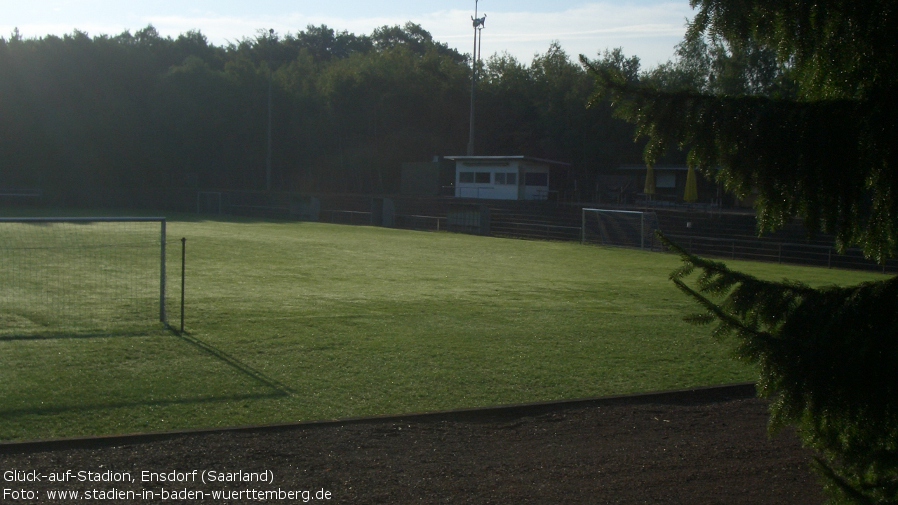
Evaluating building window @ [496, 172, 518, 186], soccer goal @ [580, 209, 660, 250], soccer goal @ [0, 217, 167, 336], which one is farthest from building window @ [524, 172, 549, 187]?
soccer goal @ [0, 217, 167, 336]

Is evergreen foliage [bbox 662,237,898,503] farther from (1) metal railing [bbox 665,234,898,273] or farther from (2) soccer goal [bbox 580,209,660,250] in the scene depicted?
(2) soccer goal [bbox 580,209,660,250]

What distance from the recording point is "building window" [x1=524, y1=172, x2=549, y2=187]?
50438 millimetres

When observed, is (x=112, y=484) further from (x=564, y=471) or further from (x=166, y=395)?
(x=564, y=471)

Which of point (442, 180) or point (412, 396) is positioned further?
point (442, 180)

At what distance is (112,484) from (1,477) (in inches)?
30.2

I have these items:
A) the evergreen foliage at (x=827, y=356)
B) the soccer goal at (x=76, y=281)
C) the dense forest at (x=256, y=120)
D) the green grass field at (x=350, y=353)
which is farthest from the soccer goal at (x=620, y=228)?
the evergreen foliage at (x=827, y=356)

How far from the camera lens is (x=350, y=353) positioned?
9.99 metres

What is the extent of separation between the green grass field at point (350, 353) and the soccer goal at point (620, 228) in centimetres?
1288

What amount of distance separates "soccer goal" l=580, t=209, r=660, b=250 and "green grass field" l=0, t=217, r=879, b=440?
1288cm

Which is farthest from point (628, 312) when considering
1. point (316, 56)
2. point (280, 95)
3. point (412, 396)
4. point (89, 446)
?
point (316, 56)

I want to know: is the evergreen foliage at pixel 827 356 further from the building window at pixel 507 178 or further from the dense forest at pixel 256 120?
the dense forest at pixel 256 120

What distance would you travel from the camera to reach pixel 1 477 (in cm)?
528

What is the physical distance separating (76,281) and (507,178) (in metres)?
37.0

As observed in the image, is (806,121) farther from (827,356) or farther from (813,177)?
(827,356)
